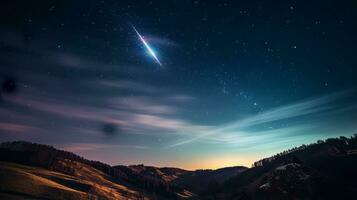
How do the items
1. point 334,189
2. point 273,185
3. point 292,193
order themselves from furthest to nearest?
1. point 273,185
2. point 292,193
3. point 334,189

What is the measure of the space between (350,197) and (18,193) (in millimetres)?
152468

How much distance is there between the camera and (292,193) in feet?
423

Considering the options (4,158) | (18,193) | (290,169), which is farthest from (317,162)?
(4,158)

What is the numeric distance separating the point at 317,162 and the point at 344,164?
2788cm

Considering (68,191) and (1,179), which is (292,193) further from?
(1,179)

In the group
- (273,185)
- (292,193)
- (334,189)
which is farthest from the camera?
(273,185)

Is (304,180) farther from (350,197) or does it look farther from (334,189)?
(350,197)

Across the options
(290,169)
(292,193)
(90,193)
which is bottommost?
(90,193)

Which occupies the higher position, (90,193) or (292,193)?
(292,193)

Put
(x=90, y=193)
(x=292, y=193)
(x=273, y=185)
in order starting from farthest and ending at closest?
(x=90, y=193), (x=273, y=185), (x=292, y=193)

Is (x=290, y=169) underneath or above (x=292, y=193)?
above

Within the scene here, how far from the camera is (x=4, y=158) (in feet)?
634

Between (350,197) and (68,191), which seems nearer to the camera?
(350,197)

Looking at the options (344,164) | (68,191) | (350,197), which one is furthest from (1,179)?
(344,164)
